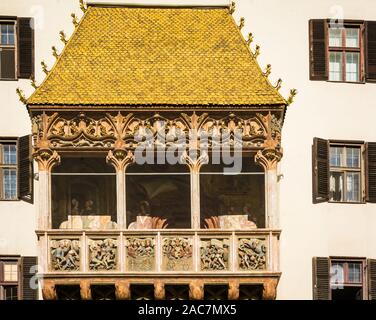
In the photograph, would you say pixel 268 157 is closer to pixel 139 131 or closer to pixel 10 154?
pixel 139 131

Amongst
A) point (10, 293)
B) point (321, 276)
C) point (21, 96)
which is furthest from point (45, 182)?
point (321, 276)

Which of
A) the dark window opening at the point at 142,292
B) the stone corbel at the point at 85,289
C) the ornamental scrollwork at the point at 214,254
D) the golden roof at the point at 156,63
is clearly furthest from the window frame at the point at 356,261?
the stone corbel at the point at 85,289

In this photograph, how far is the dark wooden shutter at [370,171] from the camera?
46688 millimetres

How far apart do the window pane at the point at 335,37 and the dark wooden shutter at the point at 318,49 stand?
160 mm

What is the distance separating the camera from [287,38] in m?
47.8

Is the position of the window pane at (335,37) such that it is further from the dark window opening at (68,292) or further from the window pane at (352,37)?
the dark window opening at (68,292)

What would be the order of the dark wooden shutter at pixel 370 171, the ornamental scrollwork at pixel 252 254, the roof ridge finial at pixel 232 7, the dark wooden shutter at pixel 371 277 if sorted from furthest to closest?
the roof ridge finial at pixel 232 7 < the dark wooden shutter at pixel 370 171 < the dark wooden shutter at pixel 371 277 < the ornamental scrollwork at pixel 252 254

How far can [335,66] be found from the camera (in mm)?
47562

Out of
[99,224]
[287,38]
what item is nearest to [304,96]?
[287,38]

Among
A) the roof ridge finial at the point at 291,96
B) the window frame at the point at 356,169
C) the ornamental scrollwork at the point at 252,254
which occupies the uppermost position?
the roof ridge finial at the point at 291,96

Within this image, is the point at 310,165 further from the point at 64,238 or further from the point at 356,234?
the point at 64,238

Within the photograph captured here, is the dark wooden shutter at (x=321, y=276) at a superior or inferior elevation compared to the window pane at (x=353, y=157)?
inferior

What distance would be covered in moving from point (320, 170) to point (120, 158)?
15.2 feet

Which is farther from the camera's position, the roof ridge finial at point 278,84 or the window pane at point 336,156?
the window pane at point 336,156
